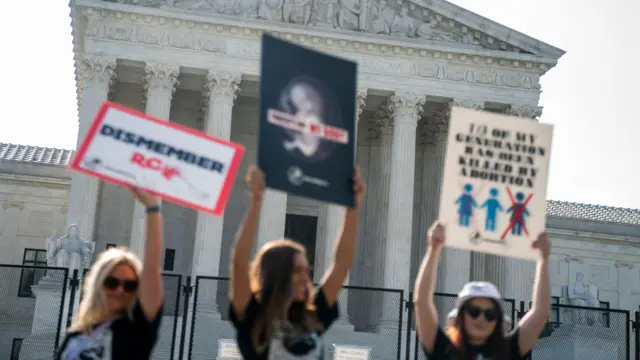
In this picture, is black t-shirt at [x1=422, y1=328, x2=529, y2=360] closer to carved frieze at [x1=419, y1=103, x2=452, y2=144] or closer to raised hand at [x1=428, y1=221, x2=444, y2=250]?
raised hand at [x1=428, y1=221, x2=444, y2=250]

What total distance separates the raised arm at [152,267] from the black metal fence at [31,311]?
13563 mm

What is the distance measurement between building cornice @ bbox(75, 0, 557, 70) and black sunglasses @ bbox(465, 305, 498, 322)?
35.3 metres

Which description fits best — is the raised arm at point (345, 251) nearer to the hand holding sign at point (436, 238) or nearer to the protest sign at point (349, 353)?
the hand holding sign at point (436, 238)

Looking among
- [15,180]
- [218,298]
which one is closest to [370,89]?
[218,298]

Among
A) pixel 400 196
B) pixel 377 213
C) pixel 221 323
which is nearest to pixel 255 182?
pixel 221 323

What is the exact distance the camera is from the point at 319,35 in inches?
1660

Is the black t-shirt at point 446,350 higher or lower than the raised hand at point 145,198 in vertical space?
lower

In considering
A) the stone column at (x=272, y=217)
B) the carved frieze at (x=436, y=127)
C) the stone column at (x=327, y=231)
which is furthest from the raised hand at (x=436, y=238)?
the carved frieze at (x=436, y=127)

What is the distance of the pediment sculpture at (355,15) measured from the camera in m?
42.3

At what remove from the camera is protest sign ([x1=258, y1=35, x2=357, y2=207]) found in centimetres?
740

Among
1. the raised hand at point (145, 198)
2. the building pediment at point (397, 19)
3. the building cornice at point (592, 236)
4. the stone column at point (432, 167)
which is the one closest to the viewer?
the raised hand at point (145, 198)

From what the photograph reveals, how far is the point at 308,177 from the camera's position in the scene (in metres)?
7.48

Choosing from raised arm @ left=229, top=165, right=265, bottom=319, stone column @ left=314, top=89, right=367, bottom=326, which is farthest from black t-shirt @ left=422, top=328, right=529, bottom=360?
stone column @ left=314, top=89, right=367, bottom=326

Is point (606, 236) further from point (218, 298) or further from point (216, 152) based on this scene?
point (216, 152)
